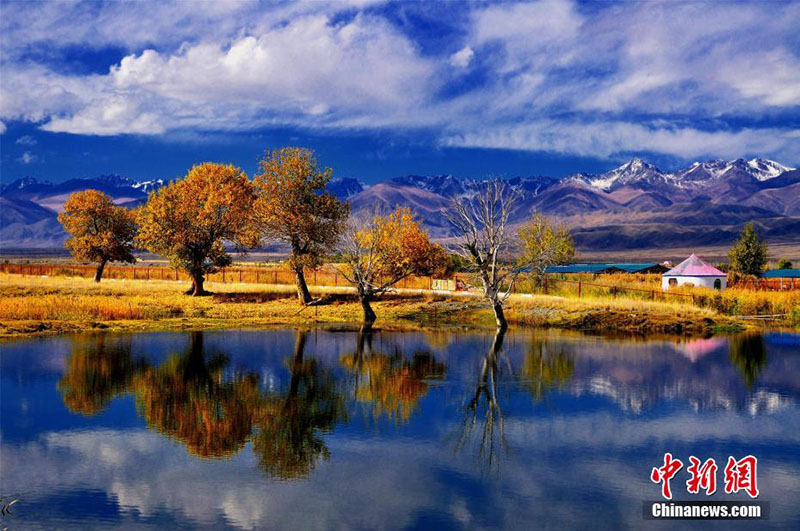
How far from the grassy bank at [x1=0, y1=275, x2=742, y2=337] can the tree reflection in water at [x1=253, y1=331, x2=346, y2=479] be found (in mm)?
21486

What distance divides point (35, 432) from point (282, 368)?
41.7ft

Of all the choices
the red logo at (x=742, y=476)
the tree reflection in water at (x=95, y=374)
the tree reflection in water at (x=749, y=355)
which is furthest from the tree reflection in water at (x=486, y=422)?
the tree reflection in water at (x=95, y=374)

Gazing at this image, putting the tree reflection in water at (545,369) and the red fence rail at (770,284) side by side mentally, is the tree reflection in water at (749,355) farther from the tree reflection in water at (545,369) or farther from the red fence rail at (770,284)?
the red fence rail at (770,284)

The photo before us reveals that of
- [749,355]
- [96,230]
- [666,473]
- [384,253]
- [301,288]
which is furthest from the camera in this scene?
[96,230]

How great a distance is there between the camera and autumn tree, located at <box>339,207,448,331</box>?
59.0 m

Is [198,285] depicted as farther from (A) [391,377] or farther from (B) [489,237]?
(A) [391,377]

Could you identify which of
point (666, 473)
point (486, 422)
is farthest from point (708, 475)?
point (486, 422)

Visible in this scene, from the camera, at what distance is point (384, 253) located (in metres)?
66.4

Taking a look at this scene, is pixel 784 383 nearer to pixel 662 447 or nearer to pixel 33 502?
pixel 662 447

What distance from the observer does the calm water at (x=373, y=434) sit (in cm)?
1709

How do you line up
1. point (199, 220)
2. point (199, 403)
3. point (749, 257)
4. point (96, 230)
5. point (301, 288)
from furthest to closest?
1. point (749, 257)
2. point (96, 230)
3. point (199, 220)
4. point (301, 288)
5. point (199, 403)

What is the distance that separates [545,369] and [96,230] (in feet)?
228

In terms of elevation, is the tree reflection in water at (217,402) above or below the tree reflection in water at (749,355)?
below

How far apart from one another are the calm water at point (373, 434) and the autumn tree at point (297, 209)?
26.6 m
